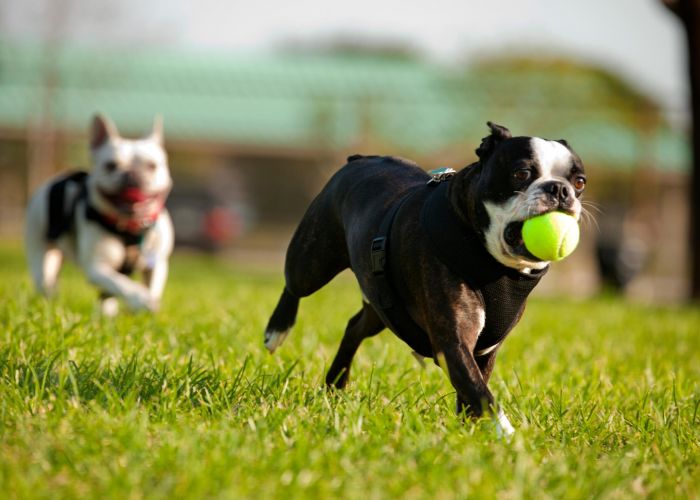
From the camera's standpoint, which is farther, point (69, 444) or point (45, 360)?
point (45, 360)

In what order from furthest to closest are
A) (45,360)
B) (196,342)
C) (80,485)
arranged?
(196,342)
(45,360)
(80,485)

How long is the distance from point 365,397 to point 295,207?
1832cm

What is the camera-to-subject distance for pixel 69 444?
3.04 metres

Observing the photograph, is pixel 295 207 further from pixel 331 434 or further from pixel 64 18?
pixel 331 434

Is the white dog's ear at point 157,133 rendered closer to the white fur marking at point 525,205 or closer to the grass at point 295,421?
the grass at point 295,421

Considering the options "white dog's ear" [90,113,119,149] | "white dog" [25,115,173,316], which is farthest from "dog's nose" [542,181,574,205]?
"white dog's ear" [90,113,119,149]

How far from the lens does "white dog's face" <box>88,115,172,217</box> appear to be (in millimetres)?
6816

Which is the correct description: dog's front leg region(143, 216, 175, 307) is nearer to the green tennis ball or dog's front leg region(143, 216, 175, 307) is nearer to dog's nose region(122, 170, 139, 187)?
dog's nose region(122, 170, 139, 187)

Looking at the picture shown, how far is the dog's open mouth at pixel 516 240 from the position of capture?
11.3ft

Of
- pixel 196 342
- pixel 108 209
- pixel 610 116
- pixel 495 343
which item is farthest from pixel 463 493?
pixel 610 116

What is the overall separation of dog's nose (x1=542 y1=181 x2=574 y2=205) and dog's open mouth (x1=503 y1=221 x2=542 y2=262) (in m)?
0.16

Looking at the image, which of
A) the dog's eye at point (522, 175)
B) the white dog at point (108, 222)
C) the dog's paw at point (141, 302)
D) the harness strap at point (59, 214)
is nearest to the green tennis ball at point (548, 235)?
the dog's eye at point (522, 175)

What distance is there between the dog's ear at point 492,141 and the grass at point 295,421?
997 millimetres

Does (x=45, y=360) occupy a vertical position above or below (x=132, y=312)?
above
